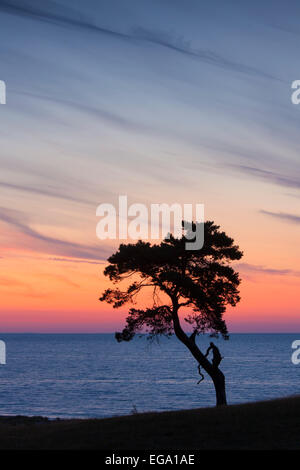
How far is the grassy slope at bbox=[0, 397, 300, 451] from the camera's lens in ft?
60.4

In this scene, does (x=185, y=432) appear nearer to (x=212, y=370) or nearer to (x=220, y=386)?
(x=212, y=370)

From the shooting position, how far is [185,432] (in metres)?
20.5

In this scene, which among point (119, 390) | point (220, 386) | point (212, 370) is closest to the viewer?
point (212, 370)

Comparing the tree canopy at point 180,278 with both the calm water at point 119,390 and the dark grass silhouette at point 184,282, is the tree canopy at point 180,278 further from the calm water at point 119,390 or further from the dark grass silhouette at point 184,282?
the calm water at point 119,390

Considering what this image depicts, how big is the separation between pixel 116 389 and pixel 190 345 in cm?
7427

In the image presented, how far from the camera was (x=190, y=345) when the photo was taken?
31.6 meters

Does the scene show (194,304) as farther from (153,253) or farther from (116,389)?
(116,389)

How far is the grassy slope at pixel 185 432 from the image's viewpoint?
18425mm

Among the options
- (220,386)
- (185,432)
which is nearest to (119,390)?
(220,386)

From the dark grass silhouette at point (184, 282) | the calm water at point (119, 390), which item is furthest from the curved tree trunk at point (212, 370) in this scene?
the calm water at point (119, 390)

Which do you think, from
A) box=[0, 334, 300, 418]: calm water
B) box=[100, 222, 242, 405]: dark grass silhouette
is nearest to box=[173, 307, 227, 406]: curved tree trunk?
box=[100, 222, 242, 405]: dark grass silhouette

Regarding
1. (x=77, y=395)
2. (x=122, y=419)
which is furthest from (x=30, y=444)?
(x=77, y=395)

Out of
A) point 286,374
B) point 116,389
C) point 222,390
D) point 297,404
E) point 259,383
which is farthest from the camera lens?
point 286,374

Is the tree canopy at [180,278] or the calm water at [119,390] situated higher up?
the tree canopy at [180,278]
